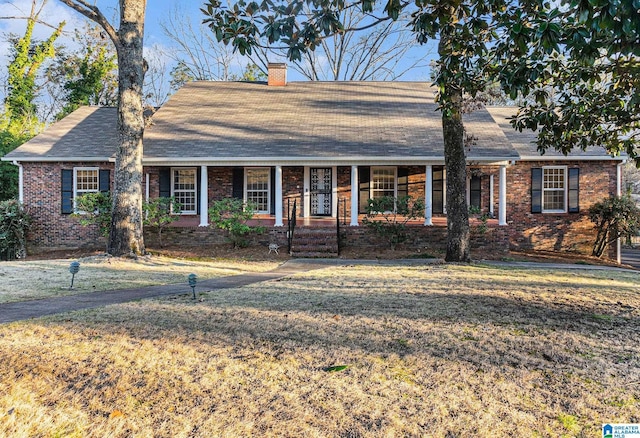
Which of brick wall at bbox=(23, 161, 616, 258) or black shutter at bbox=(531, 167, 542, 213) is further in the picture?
black shutter at bbox=(531, 167, 542, 213)

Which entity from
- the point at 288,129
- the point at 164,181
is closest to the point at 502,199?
the point at 288,129

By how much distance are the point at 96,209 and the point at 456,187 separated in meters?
11.1

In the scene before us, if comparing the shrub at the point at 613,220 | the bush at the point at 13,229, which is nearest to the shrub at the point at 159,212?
the bush at the point at 13,229

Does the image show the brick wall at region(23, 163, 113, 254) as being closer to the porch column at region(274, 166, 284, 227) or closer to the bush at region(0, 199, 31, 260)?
the bush at region(0, 199, 31, 260)

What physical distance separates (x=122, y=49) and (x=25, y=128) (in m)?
17.7

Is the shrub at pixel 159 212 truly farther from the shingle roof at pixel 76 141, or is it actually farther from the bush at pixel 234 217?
the shingle roof at pixel 76 141

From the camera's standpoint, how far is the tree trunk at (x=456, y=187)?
33.5ft

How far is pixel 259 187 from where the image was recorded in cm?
1648

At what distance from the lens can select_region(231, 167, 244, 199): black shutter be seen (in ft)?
52.4

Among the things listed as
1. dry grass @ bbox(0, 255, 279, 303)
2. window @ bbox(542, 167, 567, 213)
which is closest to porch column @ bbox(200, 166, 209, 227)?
dry grass @ bbox(0, 255, 279, 303)

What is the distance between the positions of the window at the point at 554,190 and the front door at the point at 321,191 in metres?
7.99

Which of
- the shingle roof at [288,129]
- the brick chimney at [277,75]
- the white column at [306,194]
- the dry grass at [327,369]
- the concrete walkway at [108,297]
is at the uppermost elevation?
the brick chimney at [277,75]

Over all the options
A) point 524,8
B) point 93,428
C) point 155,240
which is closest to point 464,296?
point 524,8

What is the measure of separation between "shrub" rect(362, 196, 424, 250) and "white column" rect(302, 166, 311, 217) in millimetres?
2962
